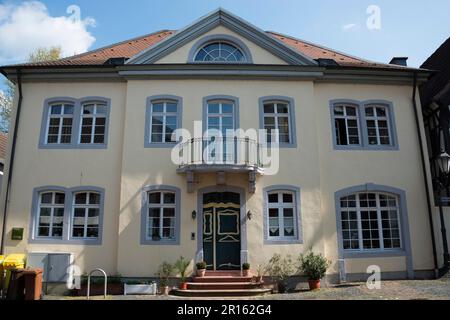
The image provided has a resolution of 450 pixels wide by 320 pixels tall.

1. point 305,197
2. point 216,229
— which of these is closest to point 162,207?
point 216,229

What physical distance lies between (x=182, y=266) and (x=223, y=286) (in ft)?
4.64

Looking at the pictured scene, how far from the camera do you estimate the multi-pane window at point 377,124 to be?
492 inches

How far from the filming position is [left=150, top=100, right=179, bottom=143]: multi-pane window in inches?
465

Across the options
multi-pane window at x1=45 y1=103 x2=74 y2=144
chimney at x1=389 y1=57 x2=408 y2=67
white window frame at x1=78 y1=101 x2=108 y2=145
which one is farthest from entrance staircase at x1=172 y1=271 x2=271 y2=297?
chimney at x1=389 y1=57 x2=408 y2=67

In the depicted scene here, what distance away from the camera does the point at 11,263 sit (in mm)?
9914

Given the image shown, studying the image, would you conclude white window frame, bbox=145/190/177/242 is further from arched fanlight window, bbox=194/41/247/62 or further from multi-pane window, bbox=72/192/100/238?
arched fanlight window, bbox=194/41/247/62

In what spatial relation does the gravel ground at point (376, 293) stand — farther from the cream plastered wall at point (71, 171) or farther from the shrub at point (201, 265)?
the cream plastered wall at point (71, 171)

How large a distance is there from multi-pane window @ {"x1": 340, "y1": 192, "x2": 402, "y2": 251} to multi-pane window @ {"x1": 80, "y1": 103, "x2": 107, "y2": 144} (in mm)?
8299

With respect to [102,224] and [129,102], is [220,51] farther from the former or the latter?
[102,224]

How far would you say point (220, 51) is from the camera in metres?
12.8

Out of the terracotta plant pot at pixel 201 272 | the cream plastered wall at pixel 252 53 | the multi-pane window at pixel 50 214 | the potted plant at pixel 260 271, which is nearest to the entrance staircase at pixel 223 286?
the terracotta plant pot at pixel 201 272
